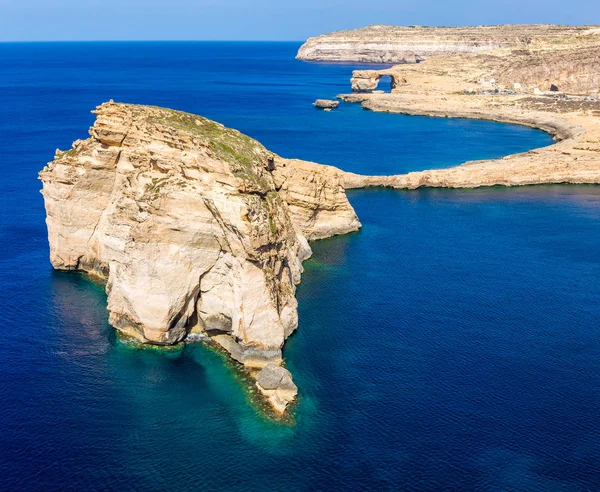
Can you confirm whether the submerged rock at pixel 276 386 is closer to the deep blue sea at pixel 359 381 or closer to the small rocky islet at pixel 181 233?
the small rocky islet at pixel 181 233

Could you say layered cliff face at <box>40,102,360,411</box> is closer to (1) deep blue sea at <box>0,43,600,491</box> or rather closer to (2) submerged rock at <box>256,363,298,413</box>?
(2) submerged rock at <box>256,363,298,413</box>

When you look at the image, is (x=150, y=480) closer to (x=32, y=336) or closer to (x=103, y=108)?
(x=32, y=336)

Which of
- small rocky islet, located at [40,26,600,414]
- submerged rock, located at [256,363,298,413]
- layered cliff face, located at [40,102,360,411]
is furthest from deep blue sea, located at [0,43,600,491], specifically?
layered cliff face, located at [40,102,360,411]

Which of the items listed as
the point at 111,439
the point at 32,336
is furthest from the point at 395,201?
the point at 111,439

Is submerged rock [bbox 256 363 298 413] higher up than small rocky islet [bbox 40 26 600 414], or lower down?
lower down

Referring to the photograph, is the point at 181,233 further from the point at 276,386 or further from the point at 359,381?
the point at 359,381

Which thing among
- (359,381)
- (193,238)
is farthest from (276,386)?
(193,238)
